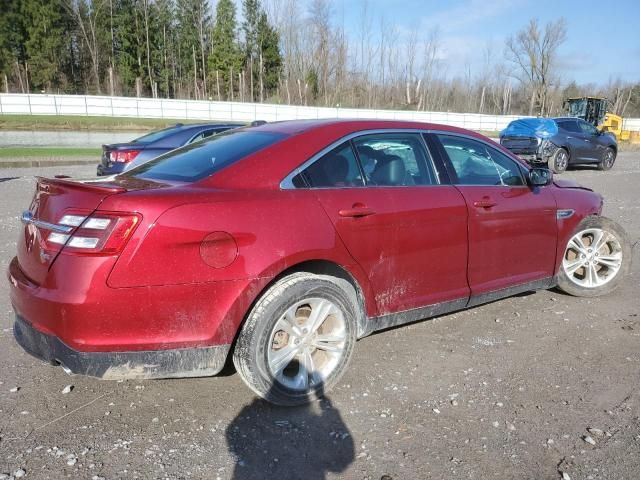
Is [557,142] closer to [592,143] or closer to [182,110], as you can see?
[592,143]

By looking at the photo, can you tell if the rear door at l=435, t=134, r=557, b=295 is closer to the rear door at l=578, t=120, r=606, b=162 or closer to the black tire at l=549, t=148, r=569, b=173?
the black tire at l=549, t=148, r=569, b=173

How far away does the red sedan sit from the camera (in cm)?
260

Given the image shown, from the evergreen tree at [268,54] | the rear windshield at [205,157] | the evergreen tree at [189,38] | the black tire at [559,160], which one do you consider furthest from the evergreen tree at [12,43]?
Answer: the rear windshield at [205,157]

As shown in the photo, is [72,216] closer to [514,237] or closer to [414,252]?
[414,252]

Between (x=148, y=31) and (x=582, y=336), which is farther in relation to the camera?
(x=148, y=31)

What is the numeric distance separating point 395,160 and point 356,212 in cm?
63

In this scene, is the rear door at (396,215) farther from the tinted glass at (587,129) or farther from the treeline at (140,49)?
the treeline at (140,49)

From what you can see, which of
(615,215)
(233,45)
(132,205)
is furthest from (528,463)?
(233,45)

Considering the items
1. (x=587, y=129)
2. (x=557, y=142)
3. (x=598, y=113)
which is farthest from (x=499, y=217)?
(x=598, y=113)

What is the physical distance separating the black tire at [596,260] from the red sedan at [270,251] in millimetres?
858

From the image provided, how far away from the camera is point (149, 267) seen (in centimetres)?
260

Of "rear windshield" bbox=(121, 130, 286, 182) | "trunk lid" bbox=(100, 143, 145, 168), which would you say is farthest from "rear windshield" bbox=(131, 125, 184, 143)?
"rear windshield" bbox=(121, 130, 286, 182)

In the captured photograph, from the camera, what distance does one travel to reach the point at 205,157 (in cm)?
339

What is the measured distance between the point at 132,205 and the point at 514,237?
111 inches
